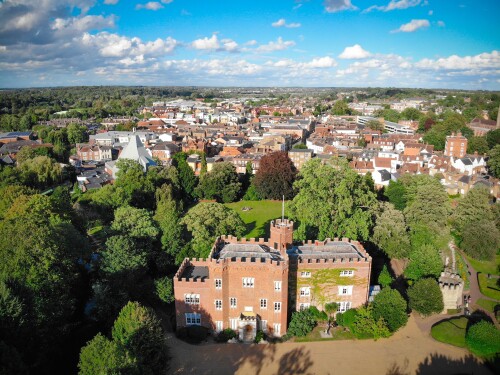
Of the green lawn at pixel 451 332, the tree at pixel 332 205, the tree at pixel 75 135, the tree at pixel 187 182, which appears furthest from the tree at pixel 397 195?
the tree at pixel 75 135

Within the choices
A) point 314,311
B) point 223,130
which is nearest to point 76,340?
point 314,311

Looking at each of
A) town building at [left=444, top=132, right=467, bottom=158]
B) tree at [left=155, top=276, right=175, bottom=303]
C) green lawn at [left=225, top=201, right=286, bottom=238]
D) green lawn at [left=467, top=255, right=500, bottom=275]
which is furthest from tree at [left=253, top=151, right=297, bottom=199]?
town building at [left=444, top=132, right=467, bottom=158]

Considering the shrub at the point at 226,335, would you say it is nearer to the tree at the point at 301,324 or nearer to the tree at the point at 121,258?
the tree at the point at 301,324

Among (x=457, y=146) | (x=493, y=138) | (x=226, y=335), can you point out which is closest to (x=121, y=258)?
(x=226, y=335)

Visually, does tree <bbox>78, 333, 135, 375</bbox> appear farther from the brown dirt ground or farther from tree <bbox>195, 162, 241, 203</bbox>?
tree <bbox>195, 162, 241, 203</bbox>

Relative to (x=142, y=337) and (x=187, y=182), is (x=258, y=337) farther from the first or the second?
(x=187, y=182)

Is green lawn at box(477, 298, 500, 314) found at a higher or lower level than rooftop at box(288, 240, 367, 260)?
lower

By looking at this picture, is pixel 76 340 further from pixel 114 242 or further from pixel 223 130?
pixel 223 130
